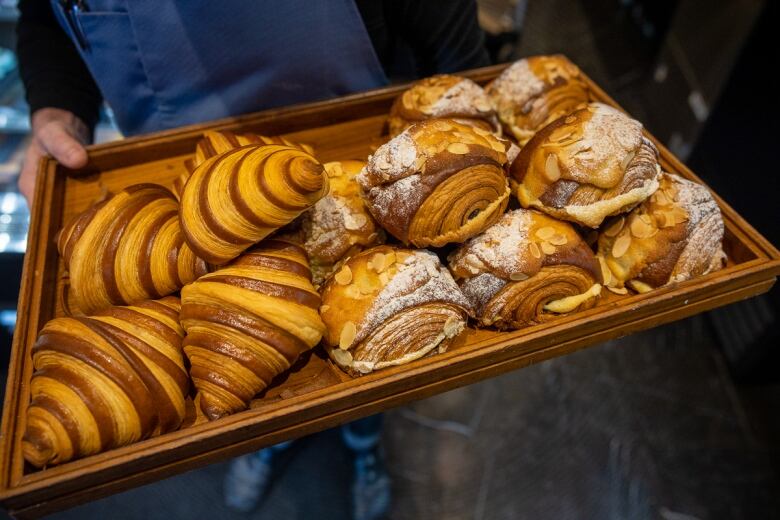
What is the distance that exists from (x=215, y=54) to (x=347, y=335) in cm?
84

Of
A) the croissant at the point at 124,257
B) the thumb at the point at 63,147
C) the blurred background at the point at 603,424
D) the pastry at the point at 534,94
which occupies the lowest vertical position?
the blurred background at the point at 603,424

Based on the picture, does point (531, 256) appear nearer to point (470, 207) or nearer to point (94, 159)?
point (470, 207)

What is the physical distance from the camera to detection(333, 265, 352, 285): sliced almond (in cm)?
107

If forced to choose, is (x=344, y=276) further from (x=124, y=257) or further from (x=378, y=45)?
(x=378, y=45)

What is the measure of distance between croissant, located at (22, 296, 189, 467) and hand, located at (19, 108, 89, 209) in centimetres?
53

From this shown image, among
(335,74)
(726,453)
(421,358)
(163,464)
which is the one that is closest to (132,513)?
(163,464)

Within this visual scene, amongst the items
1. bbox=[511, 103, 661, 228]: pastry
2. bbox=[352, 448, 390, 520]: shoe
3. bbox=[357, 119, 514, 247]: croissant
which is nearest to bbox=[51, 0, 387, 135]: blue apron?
bbox=[357, 119, 514, 247]: croissant

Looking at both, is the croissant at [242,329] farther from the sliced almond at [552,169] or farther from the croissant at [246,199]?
the sliced almond at [552,169]

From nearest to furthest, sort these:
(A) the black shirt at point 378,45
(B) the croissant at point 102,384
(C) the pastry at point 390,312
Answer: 1. (B) the croissant at point 102,384
2. (C) the pastry at point 390,312
3. (A) the black shirt at point 378,45

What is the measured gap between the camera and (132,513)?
183 centimetres

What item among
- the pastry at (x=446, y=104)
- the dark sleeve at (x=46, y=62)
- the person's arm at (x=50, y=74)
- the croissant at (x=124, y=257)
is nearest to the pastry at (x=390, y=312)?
the croissant at (x=124, y=257)

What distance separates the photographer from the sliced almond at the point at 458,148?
3.43 ft

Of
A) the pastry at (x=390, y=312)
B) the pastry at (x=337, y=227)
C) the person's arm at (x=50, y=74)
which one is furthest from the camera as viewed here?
the person's arm at (x=50, y=74)

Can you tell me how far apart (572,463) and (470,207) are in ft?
4.87
